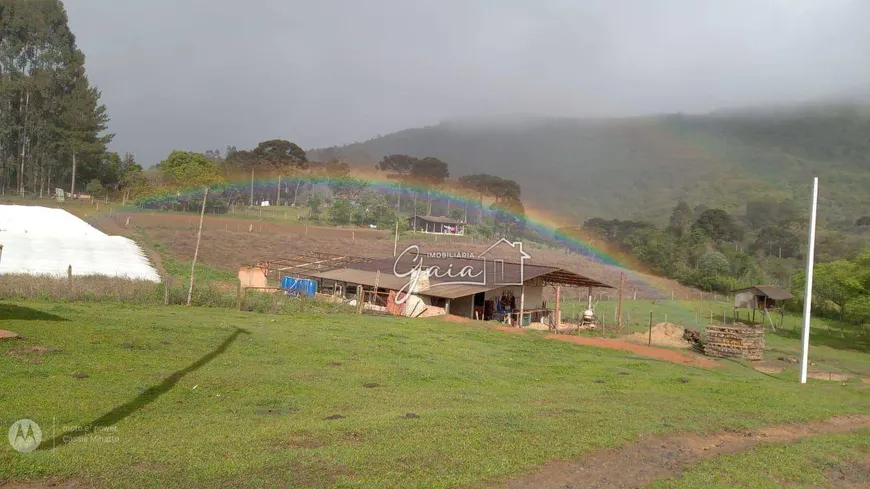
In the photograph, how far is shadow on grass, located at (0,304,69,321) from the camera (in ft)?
46.1

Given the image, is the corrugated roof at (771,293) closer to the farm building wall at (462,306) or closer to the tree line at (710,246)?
the tree line at (710,246)

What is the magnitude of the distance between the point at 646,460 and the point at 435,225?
83.3 m

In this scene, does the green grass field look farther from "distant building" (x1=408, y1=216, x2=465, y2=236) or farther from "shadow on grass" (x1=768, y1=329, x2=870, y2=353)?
"distant building" (x1=408, y1=216, x2=465, y2=236)

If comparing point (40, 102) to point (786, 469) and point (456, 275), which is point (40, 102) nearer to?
point (456, 275)

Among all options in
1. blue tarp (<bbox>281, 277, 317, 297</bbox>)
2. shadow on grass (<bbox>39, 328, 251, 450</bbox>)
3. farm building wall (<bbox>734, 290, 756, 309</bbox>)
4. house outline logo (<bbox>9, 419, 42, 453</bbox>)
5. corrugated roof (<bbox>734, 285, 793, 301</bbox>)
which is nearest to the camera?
house outline logo (<bbox>9, 419, 42, 453</bbox>)

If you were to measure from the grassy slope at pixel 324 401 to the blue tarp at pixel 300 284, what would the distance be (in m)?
15.4

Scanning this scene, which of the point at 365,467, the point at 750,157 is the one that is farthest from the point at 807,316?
the point at 750,157

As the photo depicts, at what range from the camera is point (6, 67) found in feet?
241

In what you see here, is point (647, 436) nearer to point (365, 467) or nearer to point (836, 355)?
point (365, 467)

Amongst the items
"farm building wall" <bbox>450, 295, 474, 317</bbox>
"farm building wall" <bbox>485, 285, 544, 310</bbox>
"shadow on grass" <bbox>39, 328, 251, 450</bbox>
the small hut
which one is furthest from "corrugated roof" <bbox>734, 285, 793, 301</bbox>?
"shadow on grass" <bbox>39, 328, 251, 450</bbox>

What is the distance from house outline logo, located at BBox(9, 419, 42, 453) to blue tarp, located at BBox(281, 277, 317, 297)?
27083mm

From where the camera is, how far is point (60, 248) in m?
38.7

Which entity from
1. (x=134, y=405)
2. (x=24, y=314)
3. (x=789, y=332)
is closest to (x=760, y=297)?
(x=789, y=332)

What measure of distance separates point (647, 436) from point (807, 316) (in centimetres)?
1203
